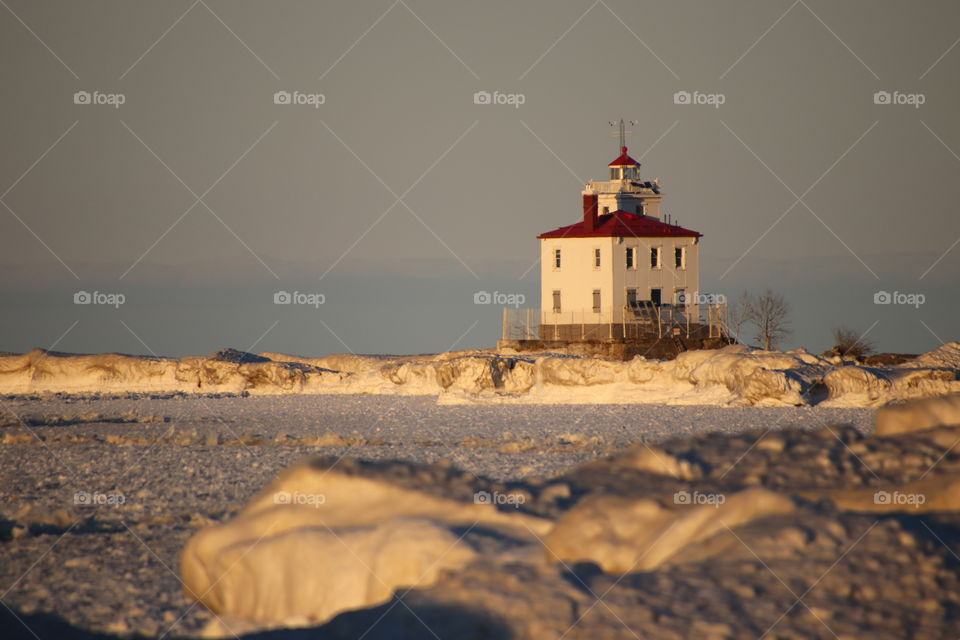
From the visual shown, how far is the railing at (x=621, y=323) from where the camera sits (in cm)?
3834

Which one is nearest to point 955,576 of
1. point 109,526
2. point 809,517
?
point 809,517

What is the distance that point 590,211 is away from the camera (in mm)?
42406

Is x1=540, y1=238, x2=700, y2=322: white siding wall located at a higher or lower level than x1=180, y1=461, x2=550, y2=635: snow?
higher

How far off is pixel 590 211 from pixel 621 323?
16.9ft

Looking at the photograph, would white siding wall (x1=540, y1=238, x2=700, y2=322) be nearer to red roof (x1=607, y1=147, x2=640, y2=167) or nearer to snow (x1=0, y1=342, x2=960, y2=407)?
red roof (x1=607, y1=147, x2=640, y2=167)

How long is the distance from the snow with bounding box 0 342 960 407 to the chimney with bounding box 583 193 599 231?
14.0m

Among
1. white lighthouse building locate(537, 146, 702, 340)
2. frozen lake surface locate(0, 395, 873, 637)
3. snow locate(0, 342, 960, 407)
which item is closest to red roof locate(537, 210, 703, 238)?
white lighthouse building locate(537, 146, 702, 340)

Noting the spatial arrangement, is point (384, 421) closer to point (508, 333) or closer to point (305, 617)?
point (305, 617)

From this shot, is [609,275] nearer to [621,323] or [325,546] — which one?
[621,323]

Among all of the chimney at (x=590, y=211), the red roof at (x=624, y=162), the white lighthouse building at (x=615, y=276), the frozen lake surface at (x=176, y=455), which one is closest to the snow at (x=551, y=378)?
the frozen lake surface at (x=176, y=455)

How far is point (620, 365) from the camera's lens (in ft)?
84.1

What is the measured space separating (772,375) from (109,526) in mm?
17208

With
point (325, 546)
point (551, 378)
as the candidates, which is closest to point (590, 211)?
point (551, 378)

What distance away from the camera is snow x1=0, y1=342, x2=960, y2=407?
2255 cm
